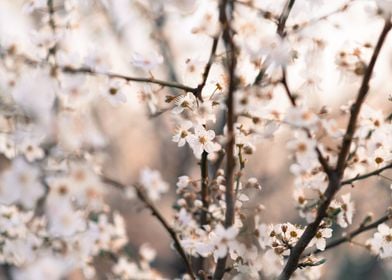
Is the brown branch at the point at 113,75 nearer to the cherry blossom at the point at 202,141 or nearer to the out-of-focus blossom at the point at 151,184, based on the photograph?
the cherry blossom at the point at 202,141

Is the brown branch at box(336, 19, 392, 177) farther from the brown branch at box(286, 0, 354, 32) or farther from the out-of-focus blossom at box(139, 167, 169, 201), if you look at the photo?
the out-of-focus blossom at box(139, 167, 169, 201)

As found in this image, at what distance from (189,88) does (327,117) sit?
39 centimetres

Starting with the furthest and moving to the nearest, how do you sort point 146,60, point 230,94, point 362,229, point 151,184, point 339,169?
point 151,184 → point 146,60 → point 362,229 → point 339,169 → point 230,94

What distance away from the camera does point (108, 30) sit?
6.60 m

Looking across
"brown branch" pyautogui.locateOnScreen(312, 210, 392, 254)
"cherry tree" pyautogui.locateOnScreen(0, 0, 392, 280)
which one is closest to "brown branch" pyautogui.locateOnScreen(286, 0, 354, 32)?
"cherry tree" pyautogui.locateOnScreen(0, 0, 392, 280)

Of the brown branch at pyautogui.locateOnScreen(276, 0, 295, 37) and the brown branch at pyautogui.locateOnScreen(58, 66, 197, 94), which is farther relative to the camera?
the brown branch at pyautogui.locateOnScreen(276, 0, 295, 37)

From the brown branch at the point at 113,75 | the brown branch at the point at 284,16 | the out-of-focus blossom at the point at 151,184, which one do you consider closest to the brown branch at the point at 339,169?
the brown branch at the point at 284,16

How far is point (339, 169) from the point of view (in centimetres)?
153

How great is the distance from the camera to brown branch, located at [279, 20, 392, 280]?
1436 millimetres

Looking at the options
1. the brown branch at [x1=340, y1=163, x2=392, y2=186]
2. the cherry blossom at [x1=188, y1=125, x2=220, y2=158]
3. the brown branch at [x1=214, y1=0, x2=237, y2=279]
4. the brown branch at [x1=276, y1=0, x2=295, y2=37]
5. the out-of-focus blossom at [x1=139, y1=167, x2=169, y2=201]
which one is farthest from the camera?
the out-of-focus blossom at [x1=139, y1=167, x2=169, y2=201]

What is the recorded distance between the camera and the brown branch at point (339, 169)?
1.44m

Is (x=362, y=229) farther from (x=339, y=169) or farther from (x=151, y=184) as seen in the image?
(x=151, y=184)

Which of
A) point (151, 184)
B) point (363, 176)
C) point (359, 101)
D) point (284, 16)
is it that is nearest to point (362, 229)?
point (363, 176)

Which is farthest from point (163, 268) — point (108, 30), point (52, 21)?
point (52, 21)
